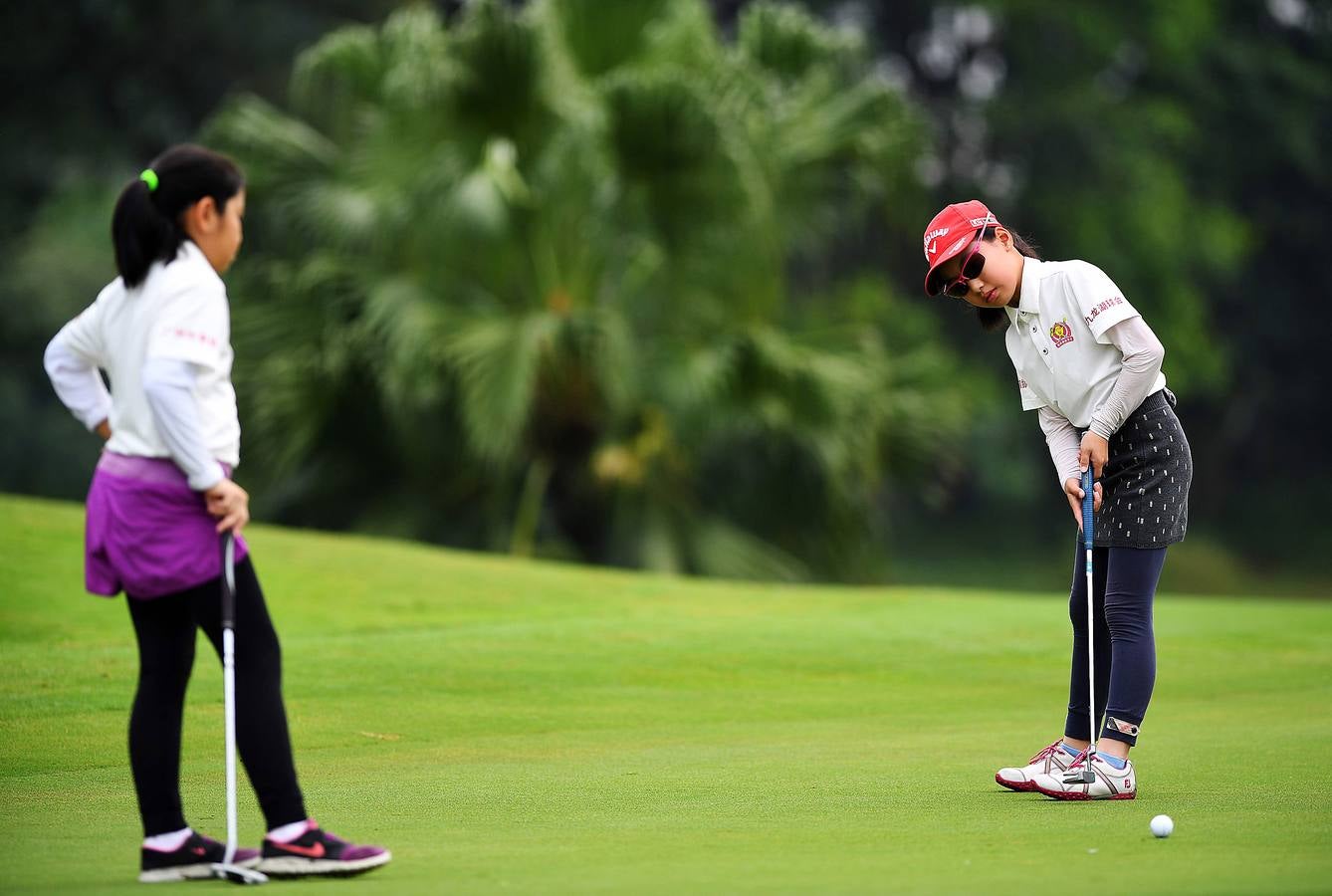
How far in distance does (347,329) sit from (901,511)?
72.7ft

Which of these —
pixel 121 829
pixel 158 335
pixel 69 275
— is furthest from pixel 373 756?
pixel 69 275

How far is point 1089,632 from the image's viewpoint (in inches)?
248

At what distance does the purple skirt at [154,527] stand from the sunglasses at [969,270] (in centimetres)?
254

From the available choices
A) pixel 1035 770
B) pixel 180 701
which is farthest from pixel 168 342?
pixel 1035 770

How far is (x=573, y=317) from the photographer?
1778 centimetres

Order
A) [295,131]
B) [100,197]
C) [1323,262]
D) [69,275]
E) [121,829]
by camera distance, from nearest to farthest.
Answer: [121,829] → [295,131] → [69,275] → [100,197] → [1323,262]

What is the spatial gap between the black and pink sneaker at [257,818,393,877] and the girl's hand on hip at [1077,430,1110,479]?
2.65 meters

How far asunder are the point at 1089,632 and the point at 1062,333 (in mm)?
1047

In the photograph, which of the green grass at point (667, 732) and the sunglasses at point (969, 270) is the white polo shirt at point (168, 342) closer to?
the green grass at point (667, 732)

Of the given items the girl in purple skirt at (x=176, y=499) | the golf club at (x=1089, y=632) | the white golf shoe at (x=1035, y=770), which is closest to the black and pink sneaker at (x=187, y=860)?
the girl in purple skirt at (x=176, y=499)

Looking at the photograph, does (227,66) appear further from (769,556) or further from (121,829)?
(121,829)

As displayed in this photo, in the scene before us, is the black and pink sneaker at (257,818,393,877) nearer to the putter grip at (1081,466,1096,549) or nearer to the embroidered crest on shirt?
the putter grip at (1081,466,1096,549)

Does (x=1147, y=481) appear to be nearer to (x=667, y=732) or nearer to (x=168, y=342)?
(x=667, y=732)

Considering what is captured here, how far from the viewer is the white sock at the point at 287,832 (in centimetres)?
469
